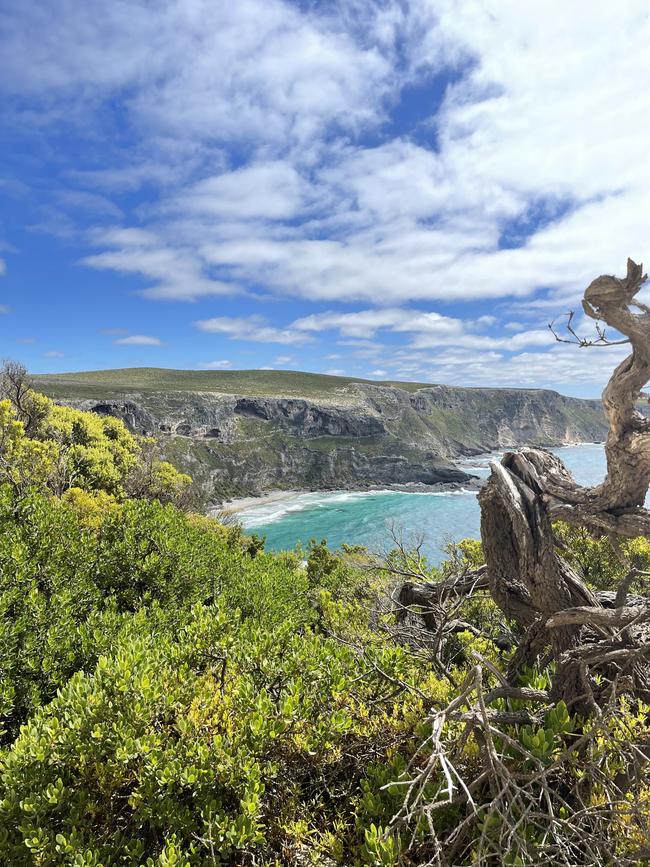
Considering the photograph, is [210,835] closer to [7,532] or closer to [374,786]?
[374,786]

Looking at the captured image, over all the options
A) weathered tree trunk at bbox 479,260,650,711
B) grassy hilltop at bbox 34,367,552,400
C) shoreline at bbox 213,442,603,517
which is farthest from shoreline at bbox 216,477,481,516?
weathered tree trunk at bbox 479,260,650,711

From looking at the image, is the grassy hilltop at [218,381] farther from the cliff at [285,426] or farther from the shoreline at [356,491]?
the shoreline at [356,491]

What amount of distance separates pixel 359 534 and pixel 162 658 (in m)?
57.8

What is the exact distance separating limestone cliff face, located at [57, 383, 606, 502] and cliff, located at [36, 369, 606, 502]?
0.77 ft

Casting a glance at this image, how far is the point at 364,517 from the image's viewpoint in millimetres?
71000

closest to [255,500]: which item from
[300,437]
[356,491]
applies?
[356,491]

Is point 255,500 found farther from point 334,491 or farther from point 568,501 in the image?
point 568,501

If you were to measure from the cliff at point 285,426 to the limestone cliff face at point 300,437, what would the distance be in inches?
9.2

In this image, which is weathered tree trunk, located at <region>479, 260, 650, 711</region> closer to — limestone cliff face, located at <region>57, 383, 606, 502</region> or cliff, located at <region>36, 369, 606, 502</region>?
limestone cliff face, located at <region>57, 383, 606, 502</region>

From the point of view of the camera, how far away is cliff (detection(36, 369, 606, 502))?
3438 inches

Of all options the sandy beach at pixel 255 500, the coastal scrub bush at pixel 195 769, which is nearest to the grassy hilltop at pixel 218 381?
the sandy beach at pixel 255 500

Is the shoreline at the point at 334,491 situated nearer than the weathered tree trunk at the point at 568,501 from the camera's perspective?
No

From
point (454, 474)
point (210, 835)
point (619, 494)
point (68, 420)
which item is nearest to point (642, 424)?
point (619, 494)

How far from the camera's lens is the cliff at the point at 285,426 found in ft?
286
